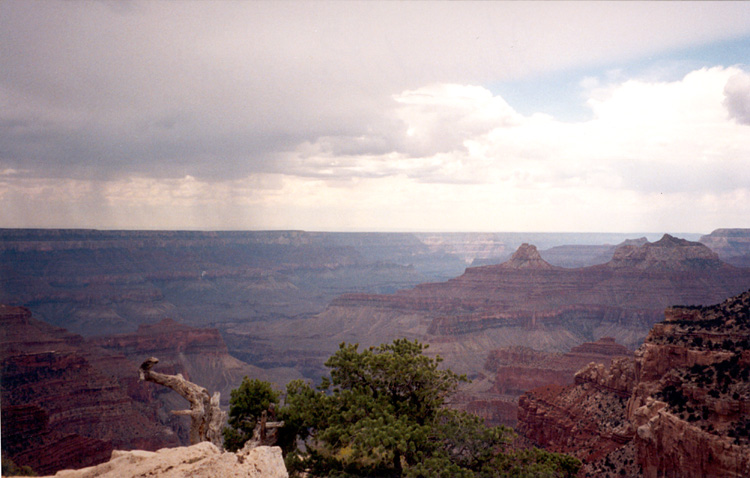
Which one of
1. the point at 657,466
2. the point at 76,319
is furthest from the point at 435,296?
the point at 657,466

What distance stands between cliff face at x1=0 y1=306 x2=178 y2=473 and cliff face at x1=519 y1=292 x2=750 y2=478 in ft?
98.3

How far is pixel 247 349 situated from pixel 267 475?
3887 inches

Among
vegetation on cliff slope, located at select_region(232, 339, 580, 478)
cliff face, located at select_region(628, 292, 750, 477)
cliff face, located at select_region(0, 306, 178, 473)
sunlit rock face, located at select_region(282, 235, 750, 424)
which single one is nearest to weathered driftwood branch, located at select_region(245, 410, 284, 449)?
vegetation on cliff slope, located at select_region(232, 339, 580, 478)

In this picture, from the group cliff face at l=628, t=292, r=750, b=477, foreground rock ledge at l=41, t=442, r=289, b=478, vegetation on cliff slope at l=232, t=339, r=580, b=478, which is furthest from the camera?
cliff face at l=628, t=292, r=750, b=477

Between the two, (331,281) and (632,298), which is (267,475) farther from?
(331,281)

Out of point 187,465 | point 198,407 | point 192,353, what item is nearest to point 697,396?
point 198,407

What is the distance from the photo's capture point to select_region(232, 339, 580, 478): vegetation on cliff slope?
14680 mm

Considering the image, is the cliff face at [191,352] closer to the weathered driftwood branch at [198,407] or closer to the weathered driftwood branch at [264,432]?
the weathered driftwood branch at [264,432]

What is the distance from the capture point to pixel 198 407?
588 inches

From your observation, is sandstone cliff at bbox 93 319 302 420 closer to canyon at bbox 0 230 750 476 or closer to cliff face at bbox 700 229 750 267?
canyon at bbox 0 230 750 476

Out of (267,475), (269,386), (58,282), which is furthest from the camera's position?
(58,282)

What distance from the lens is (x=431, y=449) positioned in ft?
51.8

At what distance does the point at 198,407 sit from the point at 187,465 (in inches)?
177

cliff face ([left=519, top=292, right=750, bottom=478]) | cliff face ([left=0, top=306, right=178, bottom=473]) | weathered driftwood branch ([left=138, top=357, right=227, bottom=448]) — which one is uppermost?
weathered driftwood branch ([left=138, top=357, right=227, bottom=448])
